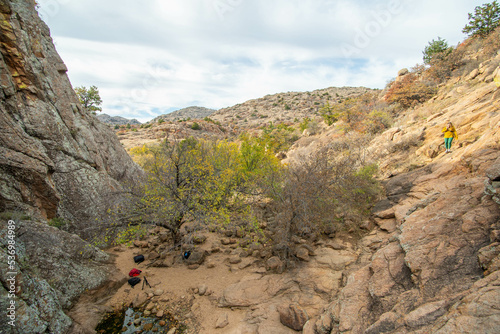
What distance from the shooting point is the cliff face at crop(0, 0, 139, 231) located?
6.60 m

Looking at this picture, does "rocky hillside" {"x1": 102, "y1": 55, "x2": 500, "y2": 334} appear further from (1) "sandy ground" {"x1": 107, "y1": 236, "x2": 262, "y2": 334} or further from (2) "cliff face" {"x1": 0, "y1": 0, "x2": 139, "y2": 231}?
(2) "cliff face" {"x1": 0, "y1": 0, "x2": 139, "y2": 231}

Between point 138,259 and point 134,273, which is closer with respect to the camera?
point 134,273

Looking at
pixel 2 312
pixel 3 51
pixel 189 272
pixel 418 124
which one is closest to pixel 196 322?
pixel 189 272

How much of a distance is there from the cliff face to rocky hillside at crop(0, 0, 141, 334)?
0.03m

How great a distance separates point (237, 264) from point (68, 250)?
553cm

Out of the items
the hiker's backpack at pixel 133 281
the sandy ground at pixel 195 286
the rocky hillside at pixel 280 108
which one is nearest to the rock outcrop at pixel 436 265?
the sandy ground at pixel 195 286


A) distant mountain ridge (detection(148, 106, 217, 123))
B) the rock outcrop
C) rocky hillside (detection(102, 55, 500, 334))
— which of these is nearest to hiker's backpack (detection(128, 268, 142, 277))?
rocky hillside (detection(102, 55, 500, 334))

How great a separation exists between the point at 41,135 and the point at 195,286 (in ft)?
28.1

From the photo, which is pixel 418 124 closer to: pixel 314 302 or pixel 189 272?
pixel 314 302

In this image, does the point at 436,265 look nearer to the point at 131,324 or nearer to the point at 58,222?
the point at 131,324

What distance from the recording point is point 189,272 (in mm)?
7645

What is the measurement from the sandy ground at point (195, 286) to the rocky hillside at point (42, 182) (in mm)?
810

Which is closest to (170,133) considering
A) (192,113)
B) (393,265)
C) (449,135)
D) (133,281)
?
(133,281)

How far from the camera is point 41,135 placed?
8352 millimetres
